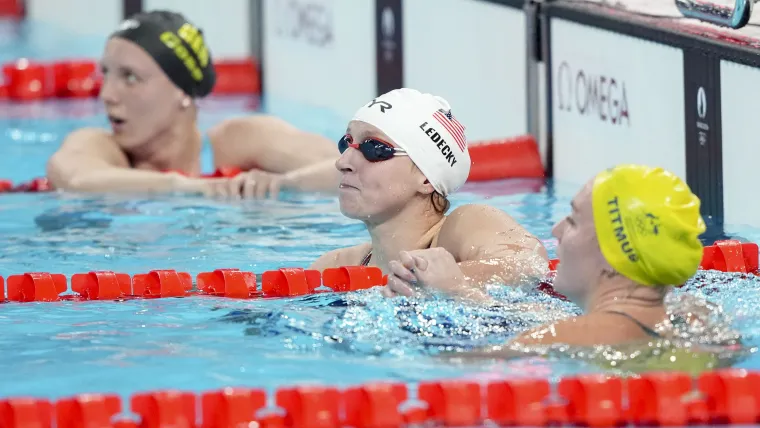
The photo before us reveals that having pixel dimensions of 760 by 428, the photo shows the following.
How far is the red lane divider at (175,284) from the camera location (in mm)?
4242

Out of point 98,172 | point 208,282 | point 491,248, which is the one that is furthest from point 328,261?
point 98,172

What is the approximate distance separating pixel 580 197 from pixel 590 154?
9.87 feet

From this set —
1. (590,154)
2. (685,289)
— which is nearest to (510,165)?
(590,154)

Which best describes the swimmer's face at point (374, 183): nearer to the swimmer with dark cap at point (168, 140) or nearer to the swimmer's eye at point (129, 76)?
the swimmer with dark cap at point (168, 140)

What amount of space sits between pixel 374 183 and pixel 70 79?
624 centimetres

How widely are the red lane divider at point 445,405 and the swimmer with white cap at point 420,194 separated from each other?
0.91 m

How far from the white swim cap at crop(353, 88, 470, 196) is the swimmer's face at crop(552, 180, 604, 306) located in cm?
83

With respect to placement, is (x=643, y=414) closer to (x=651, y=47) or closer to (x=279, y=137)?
(x=651, y=47)

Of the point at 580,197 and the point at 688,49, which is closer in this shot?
the point at 580,197

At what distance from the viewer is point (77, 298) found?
426 cm

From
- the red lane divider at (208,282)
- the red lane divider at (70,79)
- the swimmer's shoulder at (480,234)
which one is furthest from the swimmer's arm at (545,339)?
the red lane divider at (70,79)

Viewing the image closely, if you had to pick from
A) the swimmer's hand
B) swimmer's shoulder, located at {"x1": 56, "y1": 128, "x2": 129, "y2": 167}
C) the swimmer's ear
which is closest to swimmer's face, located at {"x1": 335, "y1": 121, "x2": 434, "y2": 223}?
the swimmer's ear

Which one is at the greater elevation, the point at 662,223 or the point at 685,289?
the point at 662,223

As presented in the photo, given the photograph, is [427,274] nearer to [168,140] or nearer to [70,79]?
[168,140]
